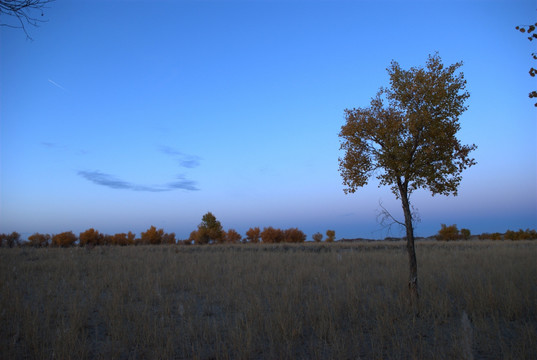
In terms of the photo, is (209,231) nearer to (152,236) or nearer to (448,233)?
(152,236)

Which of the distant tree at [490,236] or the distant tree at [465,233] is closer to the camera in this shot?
the distant tree at [490,236]

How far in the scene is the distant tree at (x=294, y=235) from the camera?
7381 centimetres

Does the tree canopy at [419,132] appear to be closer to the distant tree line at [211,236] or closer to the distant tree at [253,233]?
the distant tree line at [211,236]

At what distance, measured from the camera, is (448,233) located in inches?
2426

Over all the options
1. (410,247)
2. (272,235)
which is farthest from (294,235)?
(410,247)

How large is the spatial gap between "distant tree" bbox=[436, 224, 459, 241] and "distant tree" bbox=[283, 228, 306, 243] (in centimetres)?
2904

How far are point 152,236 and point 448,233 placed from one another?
62.2 m

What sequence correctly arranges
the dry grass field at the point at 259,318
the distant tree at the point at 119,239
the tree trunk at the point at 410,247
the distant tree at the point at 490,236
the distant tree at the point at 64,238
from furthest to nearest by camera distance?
the distant tree at the point at 119,239
the distant tree at the point at 490,236
the distant tree at the point at 64,238
the tree trunk at the point at 410,247
the dry grass field at the point at 259,318

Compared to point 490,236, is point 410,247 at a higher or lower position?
higher

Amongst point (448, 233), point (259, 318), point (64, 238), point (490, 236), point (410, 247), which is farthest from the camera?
point (490, 236)

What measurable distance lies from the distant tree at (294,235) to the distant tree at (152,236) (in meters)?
28.8

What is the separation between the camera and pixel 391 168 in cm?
898

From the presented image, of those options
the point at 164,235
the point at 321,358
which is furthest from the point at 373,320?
the point at 164,235

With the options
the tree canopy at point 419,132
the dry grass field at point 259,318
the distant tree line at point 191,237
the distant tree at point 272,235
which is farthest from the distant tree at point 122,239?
the tree canopy at point 419,132
